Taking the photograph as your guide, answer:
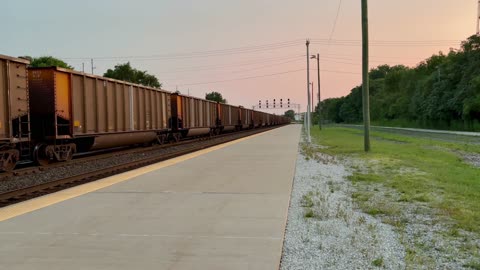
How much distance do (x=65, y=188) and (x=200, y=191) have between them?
3.27 m

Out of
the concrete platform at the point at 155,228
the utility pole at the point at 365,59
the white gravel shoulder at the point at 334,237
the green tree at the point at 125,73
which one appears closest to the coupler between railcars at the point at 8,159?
the concrete platform at the point at 155,228

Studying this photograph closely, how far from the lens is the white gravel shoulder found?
15.4ft

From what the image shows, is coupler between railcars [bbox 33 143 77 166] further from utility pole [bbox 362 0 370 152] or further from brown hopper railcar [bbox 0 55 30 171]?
utility pole [bbox 362 0 370 152]

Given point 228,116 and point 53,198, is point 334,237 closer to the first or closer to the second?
point 53,198

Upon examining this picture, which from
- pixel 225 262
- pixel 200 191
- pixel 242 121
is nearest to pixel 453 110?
pixel 242 121

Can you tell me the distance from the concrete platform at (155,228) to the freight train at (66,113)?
15.4 ft

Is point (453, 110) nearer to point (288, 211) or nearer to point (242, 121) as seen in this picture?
point (242, 121)

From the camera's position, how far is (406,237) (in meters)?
5.70

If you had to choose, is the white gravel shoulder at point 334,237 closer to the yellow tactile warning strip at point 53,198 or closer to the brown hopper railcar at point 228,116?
the yellow tactile warning strip at point 53,198

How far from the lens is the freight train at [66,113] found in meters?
12.6

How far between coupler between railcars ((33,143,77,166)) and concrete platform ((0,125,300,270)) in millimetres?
5668

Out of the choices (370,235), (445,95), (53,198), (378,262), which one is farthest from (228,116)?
(378,262)

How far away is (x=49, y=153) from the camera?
14.8 meters

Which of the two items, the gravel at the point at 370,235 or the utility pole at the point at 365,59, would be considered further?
the utility pole at the point at 365,59
